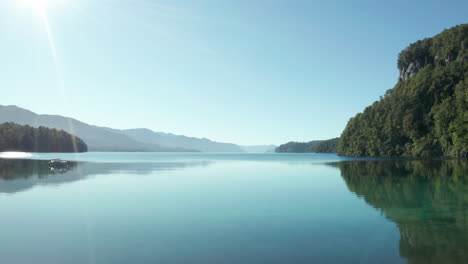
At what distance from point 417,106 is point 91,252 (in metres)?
128

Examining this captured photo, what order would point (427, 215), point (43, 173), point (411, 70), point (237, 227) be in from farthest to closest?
point (411, 70) < point (43, 173) < point (427, 215) < point (237, 227)

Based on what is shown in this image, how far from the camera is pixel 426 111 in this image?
4621 inches

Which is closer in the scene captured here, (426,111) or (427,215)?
(427,215)

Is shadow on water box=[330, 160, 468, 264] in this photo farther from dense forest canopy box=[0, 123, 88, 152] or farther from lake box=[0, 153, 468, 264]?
dense forest canopy box=[0, 123, 88, 152]

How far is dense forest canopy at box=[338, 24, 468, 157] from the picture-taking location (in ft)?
324

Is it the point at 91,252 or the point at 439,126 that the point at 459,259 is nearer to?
the point at 91,252

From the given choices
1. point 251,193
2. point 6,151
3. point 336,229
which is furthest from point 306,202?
point 6,151

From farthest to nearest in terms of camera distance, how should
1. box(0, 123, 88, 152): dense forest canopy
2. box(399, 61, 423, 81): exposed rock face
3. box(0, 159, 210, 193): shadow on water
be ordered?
box(0, 123, 88, 152): dense forest canopy < box(399, 61, 423, 81): exposed rock face < box(0, 159, 210, 193): shadow on water

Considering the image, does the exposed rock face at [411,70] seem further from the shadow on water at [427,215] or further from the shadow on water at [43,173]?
the shadow on water at [43,173]

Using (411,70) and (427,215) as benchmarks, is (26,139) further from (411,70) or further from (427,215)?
(411,70)


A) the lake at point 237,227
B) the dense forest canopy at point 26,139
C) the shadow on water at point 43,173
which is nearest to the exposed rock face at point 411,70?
the shadow on water at point 43,173

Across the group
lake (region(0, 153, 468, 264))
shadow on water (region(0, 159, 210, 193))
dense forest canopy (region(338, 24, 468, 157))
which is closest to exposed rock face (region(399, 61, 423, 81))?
dense forest canopy (region(338, 24, 468, 157))

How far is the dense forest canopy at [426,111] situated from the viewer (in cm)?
9888

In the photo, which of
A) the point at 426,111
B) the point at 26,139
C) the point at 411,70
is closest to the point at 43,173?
the point at 426,111
